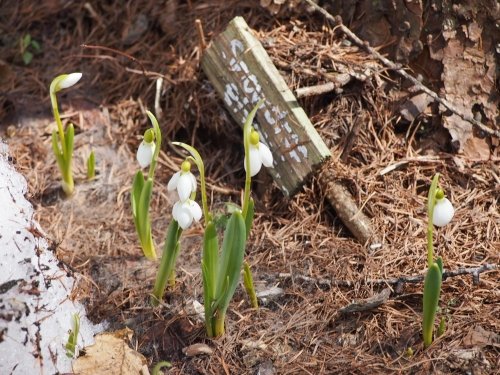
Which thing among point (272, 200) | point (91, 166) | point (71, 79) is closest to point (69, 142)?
point (91, 166)

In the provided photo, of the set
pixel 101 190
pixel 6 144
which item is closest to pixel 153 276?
pixel 101 190

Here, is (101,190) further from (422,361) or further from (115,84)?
(422,361)

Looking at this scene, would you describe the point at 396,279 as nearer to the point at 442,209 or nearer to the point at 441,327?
the point at 441,327

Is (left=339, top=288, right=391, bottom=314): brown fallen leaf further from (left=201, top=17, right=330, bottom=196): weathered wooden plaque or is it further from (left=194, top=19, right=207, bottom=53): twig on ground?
(left=194, top=19, right=207, bottom=53): twig on ground

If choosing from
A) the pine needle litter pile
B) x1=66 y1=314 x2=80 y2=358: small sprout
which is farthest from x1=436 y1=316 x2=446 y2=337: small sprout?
x1=66 y1=314 x2=80 y2=358: small sprout

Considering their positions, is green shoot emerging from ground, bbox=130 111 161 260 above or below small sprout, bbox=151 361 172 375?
above
